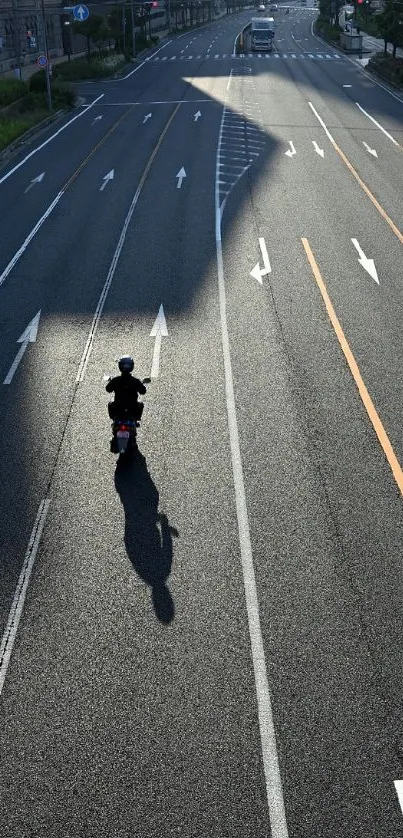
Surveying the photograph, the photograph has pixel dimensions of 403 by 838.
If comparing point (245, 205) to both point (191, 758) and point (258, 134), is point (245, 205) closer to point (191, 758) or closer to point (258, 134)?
point (258, 134)

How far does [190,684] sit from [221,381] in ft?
28.8

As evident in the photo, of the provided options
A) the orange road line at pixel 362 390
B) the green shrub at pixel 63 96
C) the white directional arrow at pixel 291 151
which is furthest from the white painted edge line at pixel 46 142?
the orange road line at pixel 362 390

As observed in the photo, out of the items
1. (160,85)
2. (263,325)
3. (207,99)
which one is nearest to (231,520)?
(263,325)

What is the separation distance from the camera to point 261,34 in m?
93.3

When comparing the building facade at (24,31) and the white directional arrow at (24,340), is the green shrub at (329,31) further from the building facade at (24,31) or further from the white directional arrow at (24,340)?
the white directional arrow at (24,340)

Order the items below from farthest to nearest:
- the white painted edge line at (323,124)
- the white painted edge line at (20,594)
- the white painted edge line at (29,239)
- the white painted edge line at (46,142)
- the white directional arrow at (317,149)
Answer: the white painted edge line at (323,124) → the white directional arrow at (317,149) → the white painted edge line at (46,142) → the white painted edge line at (29,239) → the white painted edge line at (20,594)

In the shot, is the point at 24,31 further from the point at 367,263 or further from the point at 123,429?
the point at 123,429

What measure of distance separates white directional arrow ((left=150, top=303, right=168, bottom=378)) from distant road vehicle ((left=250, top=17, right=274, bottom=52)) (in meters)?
79.9

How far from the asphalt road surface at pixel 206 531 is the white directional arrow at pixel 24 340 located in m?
0.08

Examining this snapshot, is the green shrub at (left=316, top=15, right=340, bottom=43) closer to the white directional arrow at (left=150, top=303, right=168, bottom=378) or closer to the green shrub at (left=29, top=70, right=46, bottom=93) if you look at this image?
the green shrub at (left=29, top=70, right=46, bottom=93)

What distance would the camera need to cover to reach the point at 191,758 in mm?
8844

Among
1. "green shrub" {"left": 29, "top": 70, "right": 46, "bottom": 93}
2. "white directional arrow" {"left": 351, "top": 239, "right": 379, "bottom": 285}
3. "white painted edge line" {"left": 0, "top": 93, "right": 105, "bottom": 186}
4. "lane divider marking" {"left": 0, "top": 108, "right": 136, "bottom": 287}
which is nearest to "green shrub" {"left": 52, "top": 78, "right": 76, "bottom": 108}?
"green shrub" {"left": 29, "top": 70, "right": 46, "bottom": 93}

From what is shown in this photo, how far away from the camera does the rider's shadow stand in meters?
11.5

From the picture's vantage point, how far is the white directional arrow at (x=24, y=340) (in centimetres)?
1850
